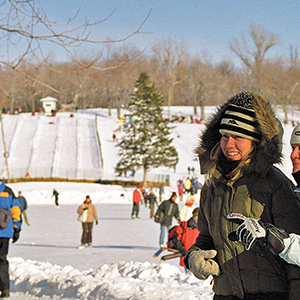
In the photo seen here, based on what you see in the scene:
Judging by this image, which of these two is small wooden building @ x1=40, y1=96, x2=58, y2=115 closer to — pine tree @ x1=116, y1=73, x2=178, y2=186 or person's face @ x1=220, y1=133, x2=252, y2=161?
pine tree @ x1=116, y1=73, x2=178, y2=186

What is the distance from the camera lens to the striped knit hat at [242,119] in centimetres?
238

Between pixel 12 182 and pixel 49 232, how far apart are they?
2901 cm

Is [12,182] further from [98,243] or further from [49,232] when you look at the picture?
[98,243]

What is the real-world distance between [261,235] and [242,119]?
616 millimetres

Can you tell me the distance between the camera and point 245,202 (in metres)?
2.26

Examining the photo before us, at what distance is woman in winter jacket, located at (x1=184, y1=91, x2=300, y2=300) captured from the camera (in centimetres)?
221

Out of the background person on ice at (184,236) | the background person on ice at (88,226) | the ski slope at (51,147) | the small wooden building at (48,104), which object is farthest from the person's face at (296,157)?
the small wooden building at (48,104)

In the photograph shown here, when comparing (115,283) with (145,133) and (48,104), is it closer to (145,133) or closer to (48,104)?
(145,133)

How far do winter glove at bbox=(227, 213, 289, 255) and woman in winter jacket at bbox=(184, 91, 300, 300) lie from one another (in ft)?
0.38

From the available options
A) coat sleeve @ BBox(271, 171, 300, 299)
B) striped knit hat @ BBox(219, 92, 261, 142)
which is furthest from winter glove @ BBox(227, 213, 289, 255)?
striped knit hat @ BBox(219, 92, 261, 142)

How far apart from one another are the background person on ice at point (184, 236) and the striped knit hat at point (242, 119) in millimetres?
5257

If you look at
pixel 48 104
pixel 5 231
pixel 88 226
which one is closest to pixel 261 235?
pixel 5 231

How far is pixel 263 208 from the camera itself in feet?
7.32

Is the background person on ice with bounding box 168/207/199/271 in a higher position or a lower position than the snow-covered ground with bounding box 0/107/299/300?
higher
